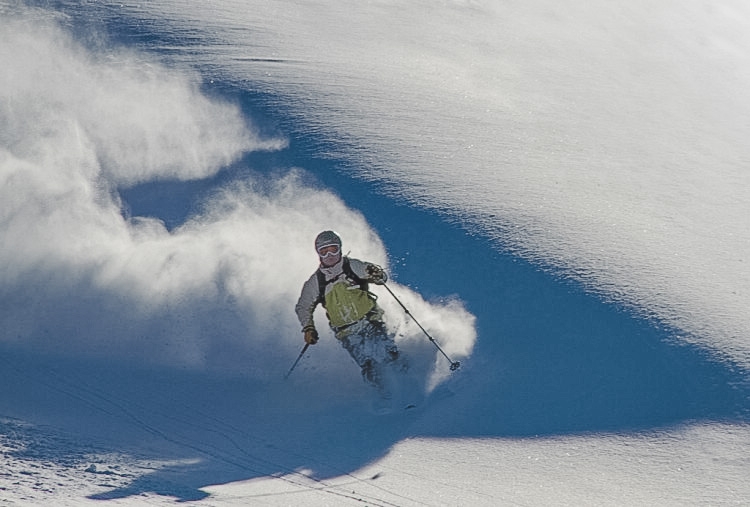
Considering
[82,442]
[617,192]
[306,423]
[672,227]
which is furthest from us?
[617,192]

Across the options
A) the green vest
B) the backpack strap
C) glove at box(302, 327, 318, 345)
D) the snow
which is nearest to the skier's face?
the backpack strap

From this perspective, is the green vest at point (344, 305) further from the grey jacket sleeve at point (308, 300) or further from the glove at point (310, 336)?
the glove at point (310, 336)

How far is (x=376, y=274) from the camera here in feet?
31.8

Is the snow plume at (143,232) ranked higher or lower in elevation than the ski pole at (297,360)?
higher

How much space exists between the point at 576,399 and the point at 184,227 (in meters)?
6.30

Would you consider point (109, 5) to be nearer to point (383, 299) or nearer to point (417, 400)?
point (383, 299)

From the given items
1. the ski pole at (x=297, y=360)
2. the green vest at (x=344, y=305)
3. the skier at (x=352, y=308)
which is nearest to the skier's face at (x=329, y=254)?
the skier at (x=352, y=308)

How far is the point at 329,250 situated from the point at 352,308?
0.68m

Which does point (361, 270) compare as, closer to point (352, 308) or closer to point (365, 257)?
point (352, 308)

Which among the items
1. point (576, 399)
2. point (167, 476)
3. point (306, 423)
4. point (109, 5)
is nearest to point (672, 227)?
point (576, 399)

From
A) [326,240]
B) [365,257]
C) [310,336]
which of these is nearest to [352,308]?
[310,336]

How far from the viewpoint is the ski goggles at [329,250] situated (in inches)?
372

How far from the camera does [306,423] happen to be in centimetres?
923

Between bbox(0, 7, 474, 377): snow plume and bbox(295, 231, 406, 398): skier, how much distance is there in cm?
98
